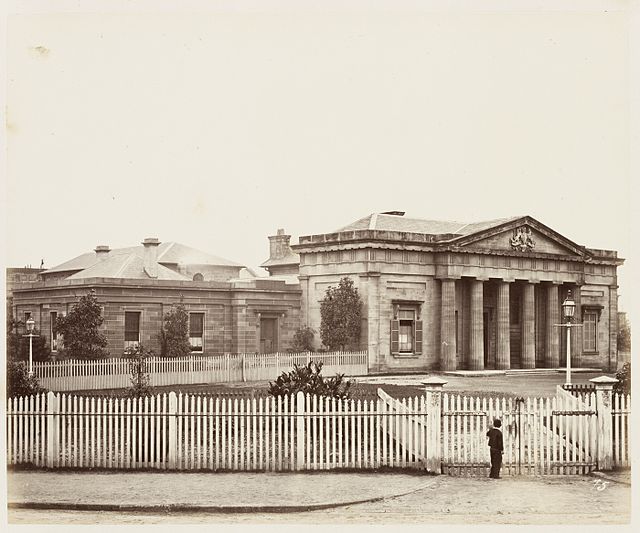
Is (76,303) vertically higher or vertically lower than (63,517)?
higher

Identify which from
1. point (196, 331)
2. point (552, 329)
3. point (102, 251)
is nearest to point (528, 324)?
point (552, 329)

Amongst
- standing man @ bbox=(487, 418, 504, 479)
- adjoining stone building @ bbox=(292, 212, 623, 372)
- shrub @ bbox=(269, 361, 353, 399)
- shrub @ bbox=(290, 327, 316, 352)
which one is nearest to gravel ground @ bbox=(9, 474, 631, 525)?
standing man @ bbox=(487, 418, 504, 479)

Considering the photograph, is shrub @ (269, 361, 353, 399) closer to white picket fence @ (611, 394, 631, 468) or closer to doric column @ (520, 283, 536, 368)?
white picket fence @ (611, 394, 631, 468)

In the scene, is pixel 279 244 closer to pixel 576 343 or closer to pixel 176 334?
pixel 576 343

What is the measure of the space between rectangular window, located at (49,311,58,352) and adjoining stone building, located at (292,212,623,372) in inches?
382

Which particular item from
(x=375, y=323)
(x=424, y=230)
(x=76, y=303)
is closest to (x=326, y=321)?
(x=375, y=323)

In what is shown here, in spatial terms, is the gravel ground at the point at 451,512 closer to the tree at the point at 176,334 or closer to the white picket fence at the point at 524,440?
the white picket fence at the point at 524,440

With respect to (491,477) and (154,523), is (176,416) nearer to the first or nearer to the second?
(154,523)

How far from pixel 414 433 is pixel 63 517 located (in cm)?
599

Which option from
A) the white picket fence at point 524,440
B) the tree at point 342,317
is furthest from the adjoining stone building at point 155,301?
the white picket fence at point 524,440

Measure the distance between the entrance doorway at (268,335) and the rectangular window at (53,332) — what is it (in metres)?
7.96

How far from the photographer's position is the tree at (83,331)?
27500mm

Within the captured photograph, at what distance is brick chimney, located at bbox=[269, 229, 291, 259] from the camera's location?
156 ft

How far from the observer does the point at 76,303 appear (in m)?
29.1
